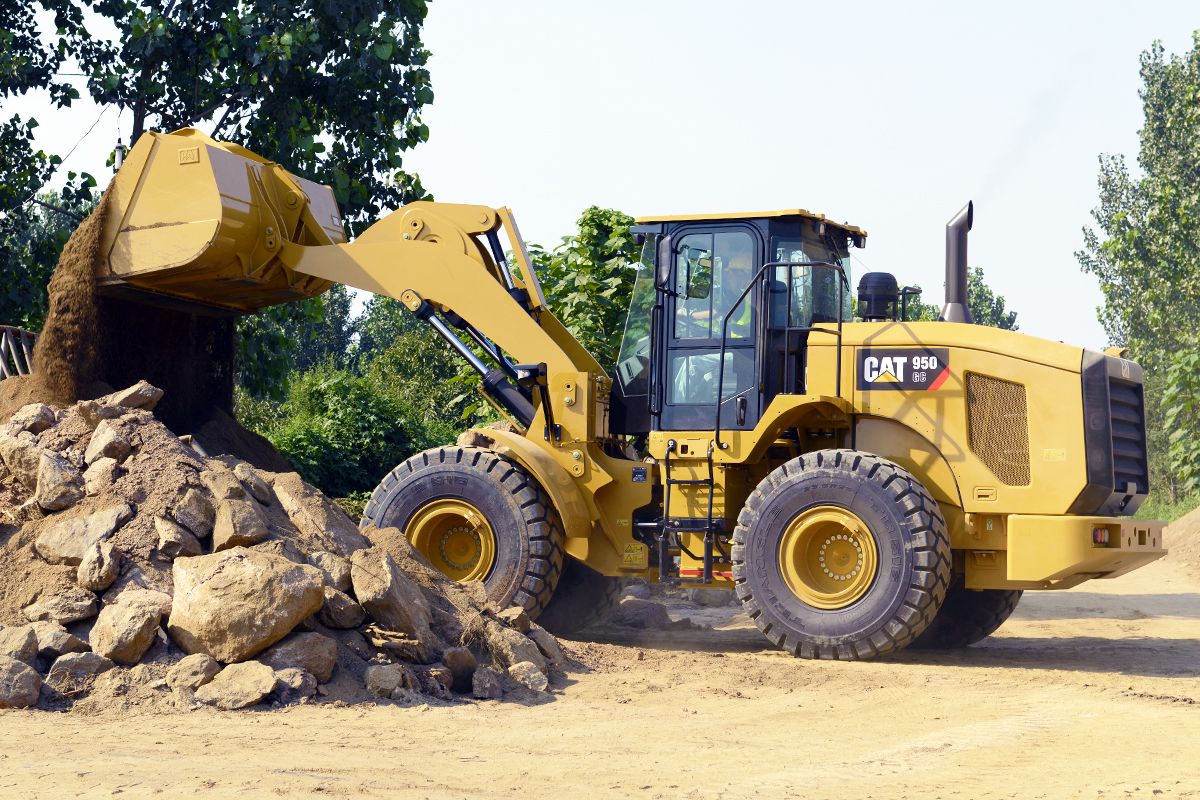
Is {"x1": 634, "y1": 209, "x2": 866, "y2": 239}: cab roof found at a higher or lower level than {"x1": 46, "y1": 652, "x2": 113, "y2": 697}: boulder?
higher

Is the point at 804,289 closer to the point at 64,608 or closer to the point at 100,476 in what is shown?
the point at 100,476

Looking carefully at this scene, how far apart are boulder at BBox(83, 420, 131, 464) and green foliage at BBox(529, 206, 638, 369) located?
799 cm

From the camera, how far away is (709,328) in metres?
11.0

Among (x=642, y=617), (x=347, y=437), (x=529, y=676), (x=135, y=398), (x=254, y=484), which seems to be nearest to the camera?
(x=529, y=676)

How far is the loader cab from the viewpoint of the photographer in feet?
35.2

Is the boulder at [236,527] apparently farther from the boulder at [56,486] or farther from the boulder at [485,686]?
the boulder at [485,686]

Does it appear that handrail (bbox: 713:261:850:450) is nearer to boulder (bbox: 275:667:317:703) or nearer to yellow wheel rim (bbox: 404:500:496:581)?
yellow wheel rim (bbox: 404:500:496:581)

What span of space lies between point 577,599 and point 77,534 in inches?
176

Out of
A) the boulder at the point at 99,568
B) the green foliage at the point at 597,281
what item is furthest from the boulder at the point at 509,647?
the green foliage at the point at 597,281

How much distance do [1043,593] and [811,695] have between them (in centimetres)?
967

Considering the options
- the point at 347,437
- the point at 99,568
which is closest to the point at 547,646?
the point at 99,568

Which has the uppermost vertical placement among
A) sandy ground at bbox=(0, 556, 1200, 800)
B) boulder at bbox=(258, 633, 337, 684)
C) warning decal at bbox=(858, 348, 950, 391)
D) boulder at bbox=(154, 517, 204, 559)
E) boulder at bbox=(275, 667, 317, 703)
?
warning decal at bbox=(858, 348, 950, 391)

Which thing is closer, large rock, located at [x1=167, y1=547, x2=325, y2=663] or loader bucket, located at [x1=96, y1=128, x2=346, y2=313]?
large rock, located at [x1=167, y1=547, x2=325, y2=663]

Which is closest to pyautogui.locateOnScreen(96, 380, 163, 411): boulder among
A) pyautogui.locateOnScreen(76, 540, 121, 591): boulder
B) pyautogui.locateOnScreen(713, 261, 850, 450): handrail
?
pyautogui.locateOnScreen(76, 540, 121, 591): boulder
